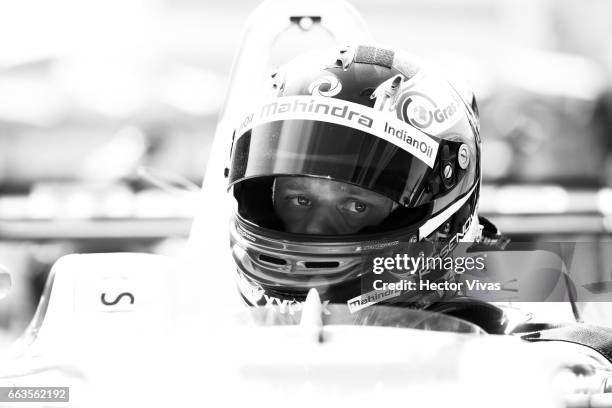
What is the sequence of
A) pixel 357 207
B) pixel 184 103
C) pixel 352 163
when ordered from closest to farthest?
pixel 352 163 → pixel 357 207 → pixel 184 103

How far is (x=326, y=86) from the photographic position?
167 centimetres

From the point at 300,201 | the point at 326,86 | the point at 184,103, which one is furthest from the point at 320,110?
the point at 184,103

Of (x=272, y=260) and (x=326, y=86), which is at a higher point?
(x=326, y=86)

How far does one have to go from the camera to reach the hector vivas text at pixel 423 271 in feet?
4.15

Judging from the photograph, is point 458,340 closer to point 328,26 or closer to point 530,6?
point 328,26

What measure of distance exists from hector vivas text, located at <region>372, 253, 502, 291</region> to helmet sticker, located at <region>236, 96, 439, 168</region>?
36cm

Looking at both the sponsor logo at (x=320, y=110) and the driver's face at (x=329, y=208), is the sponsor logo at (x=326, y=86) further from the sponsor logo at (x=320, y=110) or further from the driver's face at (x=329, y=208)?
the driver's face at (x=329, y=208)

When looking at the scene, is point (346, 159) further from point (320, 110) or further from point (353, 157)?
point (320, 110)

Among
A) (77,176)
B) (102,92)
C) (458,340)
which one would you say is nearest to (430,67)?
(458,340)

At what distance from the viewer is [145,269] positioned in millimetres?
1364

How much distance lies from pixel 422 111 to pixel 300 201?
38 centimetres

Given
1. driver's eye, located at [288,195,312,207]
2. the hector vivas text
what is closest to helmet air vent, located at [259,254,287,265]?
driver's eye, located at [288,195,312,207]

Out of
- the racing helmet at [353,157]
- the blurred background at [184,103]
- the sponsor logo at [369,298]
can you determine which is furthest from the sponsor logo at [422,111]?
the blurred background at [184,103]

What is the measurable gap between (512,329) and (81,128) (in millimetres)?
10495
